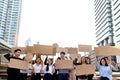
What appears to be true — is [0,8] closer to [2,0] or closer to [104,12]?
[2,0]

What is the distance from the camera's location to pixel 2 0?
297 ft

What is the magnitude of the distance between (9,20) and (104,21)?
39.6 meters

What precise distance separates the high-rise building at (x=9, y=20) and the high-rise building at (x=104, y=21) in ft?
114

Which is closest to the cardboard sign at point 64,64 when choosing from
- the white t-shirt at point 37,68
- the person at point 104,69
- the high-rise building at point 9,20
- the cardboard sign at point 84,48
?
the white t-shirt at point 37,68

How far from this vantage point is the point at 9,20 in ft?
300

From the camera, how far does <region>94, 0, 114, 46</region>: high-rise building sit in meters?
75.3

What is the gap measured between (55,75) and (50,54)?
717mm

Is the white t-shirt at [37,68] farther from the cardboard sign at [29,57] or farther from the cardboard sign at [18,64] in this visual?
the cardboard sign at [18,64]

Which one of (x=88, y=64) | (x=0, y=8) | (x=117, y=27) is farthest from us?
(x=0, y=8)

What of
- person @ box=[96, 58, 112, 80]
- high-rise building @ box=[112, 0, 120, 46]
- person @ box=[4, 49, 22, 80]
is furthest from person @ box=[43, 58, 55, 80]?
high-rise building @ box=[112, 0, 120, 46]

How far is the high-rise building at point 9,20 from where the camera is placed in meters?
88.2

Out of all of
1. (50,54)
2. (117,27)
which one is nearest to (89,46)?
(50,54)

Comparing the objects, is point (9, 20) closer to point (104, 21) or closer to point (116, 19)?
point (104, 21)

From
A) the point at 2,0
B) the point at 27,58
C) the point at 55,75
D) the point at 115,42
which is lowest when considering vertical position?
the point at 55,75
